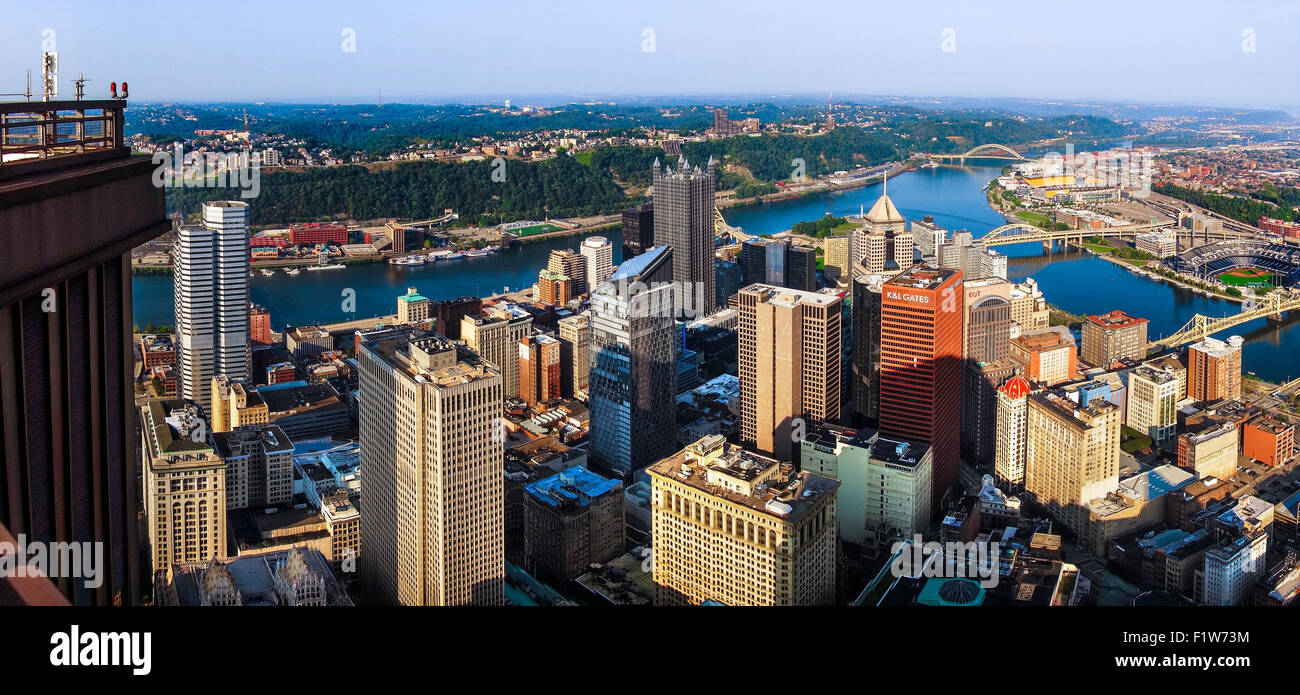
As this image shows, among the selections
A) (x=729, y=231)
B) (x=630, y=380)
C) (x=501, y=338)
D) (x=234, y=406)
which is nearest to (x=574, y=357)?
(x=501, y=338)

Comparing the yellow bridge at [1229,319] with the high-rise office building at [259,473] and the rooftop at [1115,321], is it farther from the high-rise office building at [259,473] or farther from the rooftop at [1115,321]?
the high-rise office building at [259,473]

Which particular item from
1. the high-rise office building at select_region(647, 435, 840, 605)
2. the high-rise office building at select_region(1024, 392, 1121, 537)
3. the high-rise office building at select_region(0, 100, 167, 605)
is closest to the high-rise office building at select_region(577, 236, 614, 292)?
the high-rise office building at select_region(1024, 392, 1121, 537)

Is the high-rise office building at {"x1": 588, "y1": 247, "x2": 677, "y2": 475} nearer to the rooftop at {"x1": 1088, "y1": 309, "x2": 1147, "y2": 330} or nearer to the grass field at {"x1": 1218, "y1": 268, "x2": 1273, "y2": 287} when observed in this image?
the rooftop at {"x1": 1088, "y1": 309, "x2": 1147, "y2": 330}

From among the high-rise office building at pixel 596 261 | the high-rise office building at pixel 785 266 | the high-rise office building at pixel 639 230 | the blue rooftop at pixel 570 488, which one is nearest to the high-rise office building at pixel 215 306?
the blue rooftop at pixel 570 488

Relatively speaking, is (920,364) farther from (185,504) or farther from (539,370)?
(185,504)
